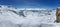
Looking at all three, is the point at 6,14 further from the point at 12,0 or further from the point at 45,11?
the point at 45,11

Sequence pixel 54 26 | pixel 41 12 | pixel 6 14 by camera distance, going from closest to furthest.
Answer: pixel 54 26, pixel 6 14, pixel 41 12

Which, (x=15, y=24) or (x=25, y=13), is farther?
(x=25, y=13)

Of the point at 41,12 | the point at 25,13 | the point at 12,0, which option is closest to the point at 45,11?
the point at 41,12

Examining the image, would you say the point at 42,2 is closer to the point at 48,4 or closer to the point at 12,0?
the point at 48,4

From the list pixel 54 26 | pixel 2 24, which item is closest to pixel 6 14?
pixel 2 24

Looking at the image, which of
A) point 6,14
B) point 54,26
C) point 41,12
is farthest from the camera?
point 41,12

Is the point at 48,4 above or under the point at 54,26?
above
